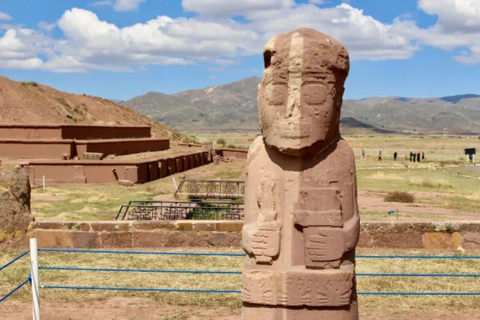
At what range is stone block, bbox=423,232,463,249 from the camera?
A: 1057 centimetres

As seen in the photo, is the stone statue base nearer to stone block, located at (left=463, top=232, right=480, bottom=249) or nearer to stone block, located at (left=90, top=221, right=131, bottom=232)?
stone block, located at (left=90, top=221, right=131, bottom=232)

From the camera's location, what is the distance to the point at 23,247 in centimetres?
1052

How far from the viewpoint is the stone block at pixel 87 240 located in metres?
10.5

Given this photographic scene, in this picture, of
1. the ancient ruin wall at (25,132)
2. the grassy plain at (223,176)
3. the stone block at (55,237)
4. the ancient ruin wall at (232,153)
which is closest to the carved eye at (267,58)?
the stone block at (55,237)

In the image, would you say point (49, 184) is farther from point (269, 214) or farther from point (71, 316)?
point (269, 214)

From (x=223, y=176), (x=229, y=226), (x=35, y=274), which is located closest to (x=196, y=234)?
(x=229, y=226)

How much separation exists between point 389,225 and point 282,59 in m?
6.90

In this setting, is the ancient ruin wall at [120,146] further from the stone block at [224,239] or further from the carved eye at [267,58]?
the carved eye at [267,58]

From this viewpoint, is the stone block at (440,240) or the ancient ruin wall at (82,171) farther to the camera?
the ancient ruin wall at (82,171)

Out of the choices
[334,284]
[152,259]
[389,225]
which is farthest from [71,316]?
[389,225]

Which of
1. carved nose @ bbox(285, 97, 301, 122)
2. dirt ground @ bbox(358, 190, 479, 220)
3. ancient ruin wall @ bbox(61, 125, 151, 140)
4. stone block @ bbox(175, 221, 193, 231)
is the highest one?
carved nose @ bbox(285, 97, 301, 122)

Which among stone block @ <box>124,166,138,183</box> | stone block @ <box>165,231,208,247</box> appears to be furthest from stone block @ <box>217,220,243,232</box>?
stone block @ <box>124,166,138,183</box>

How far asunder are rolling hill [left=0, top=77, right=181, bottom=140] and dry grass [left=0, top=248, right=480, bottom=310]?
3106 centimetres

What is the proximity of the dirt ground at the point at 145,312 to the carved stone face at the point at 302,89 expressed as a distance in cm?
373
